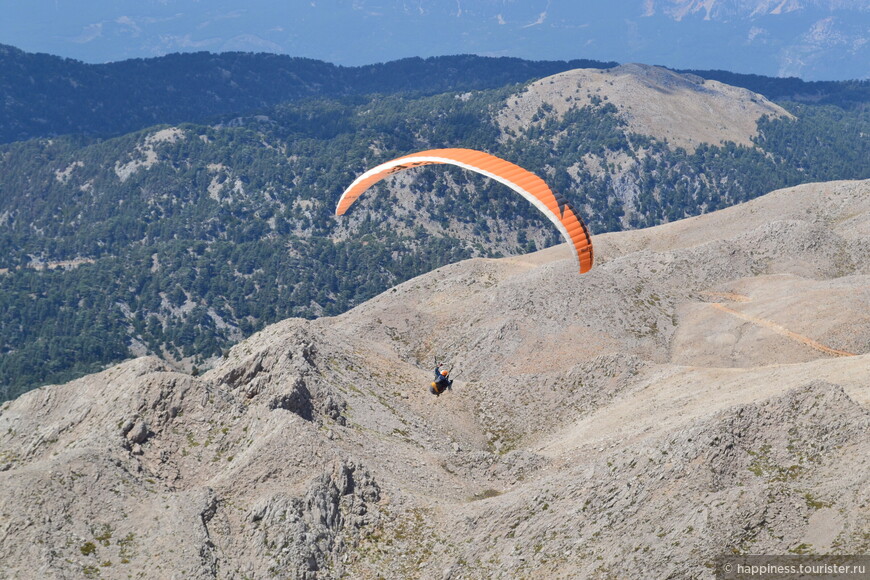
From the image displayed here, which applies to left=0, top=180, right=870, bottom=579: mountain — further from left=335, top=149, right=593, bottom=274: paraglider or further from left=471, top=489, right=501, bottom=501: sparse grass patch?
left=335, top=149, right=593, bottom=274: paraglider

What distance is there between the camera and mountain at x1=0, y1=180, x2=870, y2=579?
134 feet

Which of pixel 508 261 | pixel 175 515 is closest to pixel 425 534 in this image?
pixel 175 515

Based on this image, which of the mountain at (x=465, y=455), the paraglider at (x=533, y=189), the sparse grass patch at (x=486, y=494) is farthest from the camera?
the sparse grass patch at (x=486, y=494)

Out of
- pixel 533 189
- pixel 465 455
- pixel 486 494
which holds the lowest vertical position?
pixel 486 494

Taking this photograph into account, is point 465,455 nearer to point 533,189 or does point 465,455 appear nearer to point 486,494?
point 486,494

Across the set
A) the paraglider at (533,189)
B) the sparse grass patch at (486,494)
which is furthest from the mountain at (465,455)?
the paraglider at (533,189)

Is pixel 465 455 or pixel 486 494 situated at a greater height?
pixel 465 455

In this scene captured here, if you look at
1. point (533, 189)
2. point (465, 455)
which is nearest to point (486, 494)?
point (465, 455)

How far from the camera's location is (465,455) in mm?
56625

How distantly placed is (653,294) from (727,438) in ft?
153

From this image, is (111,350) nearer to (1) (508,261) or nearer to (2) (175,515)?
(1) (508,261)

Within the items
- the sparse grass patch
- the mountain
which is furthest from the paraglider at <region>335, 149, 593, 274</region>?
the sparse grass patch

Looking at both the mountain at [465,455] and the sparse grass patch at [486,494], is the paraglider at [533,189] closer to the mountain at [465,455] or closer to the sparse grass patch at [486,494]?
the mountain at [465,455]

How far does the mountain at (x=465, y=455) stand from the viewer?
134 feet
